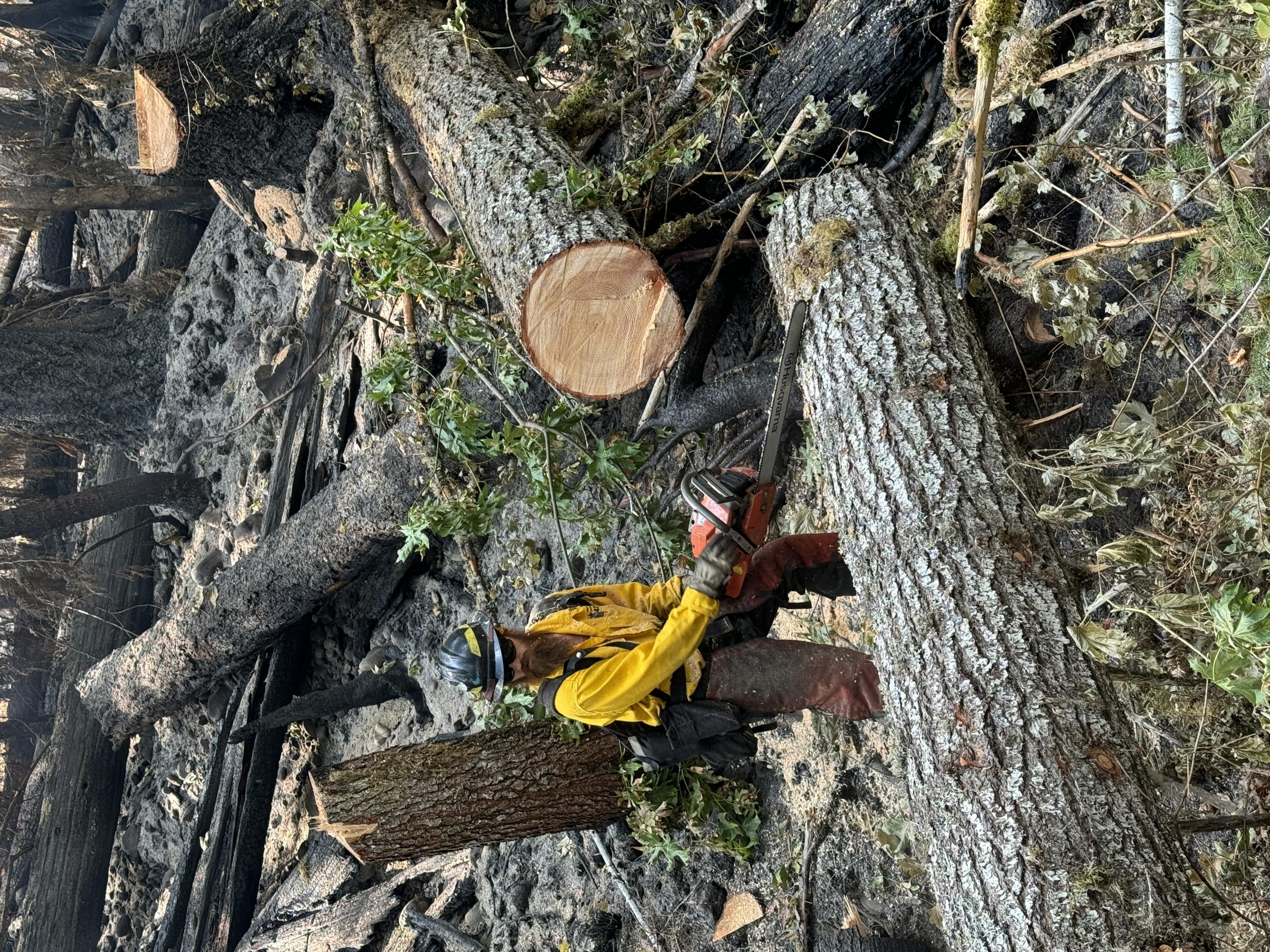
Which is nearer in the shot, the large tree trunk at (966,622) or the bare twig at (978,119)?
the large tree trunk at (966,622)

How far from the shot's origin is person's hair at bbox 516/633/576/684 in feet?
9.55

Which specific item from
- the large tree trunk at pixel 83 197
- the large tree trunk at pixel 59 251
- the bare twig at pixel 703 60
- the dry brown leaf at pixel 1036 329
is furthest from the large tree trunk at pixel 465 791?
the large tree trunk at pixel 59 251

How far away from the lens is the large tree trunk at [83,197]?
577 centimetres

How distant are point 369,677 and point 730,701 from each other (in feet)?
8.08

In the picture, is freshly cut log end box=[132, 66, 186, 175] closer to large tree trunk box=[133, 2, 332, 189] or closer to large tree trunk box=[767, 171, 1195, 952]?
large tree trunk box=[133, 2, 332, 189]

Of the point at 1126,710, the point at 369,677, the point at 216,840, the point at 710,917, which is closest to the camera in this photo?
the point at 1126,710

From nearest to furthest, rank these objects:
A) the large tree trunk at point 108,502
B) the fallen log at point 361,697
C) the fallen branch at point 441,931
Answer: the fallen branch at point 441,931
the fallen log at point 361,697
the large tree trunk at point 108,502

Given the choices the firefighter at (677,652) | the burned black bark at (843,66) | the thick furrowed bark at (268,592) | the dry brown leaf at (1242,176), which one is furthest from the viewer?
the thick furrowed bark at (268,592)

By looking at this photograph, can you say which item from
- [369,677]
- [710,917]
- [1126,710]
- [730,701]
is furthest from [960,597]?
[369,677]

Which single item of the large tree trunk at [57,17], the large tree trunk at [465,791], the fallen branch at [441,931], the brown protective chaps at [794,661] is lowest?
the fallen branch at [441,931]

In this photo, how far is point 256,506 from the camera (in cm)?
582

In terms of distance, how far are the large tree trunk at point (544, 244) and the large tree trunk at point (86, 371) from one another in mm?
3782

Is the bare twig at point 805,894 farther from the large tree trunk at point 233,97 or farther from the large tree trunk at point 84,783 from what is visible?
the large tree trunk at point 84,783

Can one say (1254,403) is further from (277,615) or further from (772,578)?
(277,615)
